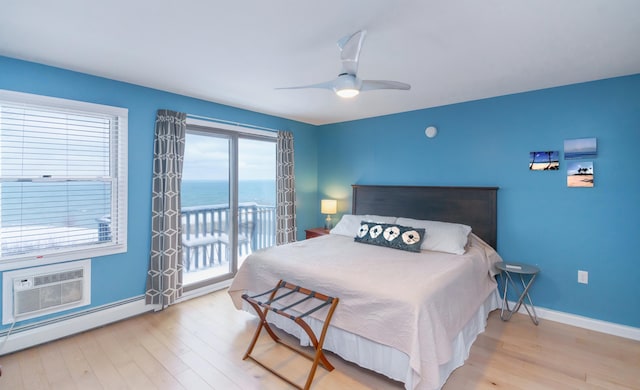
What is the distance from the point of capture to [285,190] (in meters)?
4.56

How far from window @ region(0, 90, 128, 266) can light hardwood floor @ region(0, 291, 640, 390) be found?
81 cm

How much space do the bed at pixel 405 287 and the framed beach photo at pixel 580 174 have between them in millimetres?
685

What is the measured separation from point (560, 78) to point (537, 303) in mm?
2285

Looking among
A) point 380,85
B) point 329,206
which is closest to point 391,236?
point 329,206

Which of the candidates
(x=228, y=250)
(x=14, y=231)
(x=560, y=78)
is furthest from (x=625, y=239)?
(x=14, y=231)

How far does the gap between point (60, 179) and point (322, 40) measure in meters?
2.60

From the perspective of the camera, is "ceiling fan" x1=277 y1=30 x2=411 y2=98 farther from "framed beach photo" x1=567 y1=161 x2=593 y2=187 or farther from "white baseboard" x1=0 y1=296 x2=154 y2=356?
"white baseboard" x1=0 y1=296 x2=154 y2=356

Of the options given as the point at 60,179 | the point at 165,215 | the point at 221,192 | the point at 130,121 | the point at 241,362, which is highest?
the point at 130,121

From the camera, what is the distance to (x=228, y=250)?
4102 mm

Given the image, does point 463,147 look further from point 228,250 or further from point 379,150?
point 228,250

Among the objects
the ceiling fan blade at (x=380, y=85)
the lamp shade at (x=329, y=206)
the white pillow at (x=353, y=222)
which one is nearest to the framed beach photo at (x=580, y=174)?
the white pillow at (x=353, y=222)

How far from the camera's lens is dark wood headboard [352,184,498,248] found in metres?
3.41

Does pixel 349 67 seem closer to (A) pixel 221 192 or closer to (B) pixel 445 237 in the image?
(B) pixel 445 237

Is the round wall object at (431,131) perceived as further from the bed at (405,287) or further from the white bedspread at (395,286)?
the white bedspread at (395,286)
